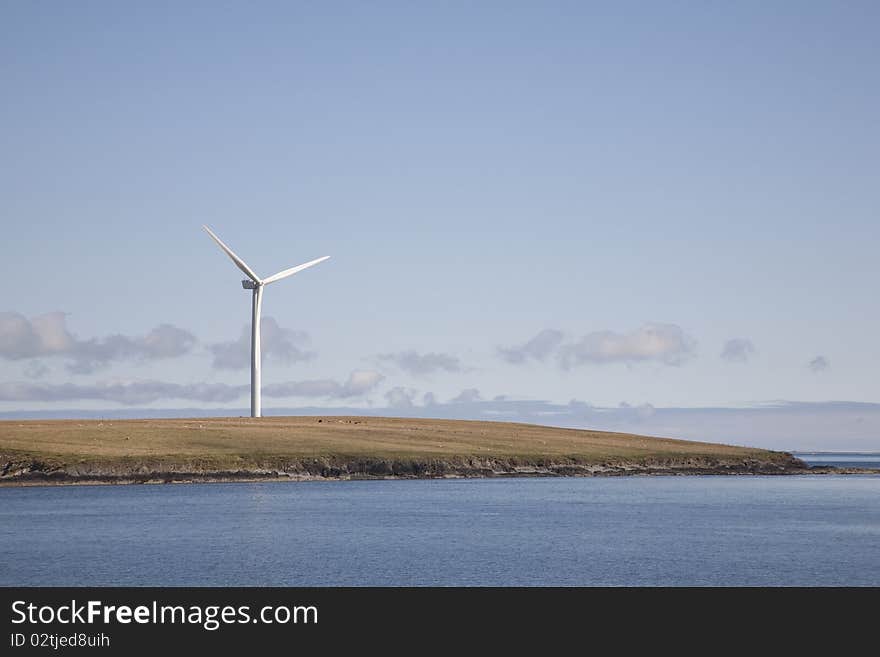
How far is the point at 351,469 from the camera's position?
15500 cm

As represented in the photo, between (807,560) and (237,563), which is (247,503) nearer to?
(237,563)

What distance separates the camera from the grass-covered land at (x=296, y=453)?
141000mm

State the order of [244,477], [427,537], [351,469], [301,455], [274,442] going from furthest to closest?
[274,442]
[351,469]
[301,455]
[244,477]
[427,537]

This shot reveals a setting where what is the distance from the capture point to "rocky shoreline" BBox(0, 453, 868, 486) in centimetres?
13712

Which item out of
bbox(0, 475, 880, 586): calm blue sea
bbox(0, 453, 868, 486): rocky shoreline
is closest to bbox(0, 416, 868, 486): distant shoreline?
bbox(0, 453, 868, 486): rocky shoreline

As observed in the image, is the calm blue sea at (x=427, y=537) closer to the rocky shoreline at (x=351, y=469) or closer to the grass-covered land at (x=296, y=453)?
the rocky shoreline at (x=351, y=469)

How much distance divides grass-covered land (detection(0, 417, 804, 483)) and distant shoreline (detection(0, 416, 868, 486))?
16cm

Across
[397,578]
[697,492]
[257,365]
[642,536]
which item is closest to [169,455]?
[257,365]

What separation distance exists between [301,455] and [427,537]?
7197 cm

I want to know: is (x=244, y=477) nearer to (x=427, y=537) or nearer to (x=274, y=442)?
(x=274, y=442)

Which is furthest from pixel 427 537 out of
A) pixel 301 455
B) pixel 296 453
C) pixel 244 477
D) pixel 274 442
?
pixel 274 442

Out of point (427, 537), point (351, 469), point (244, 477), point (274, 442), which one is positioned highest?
point (274, 442)
